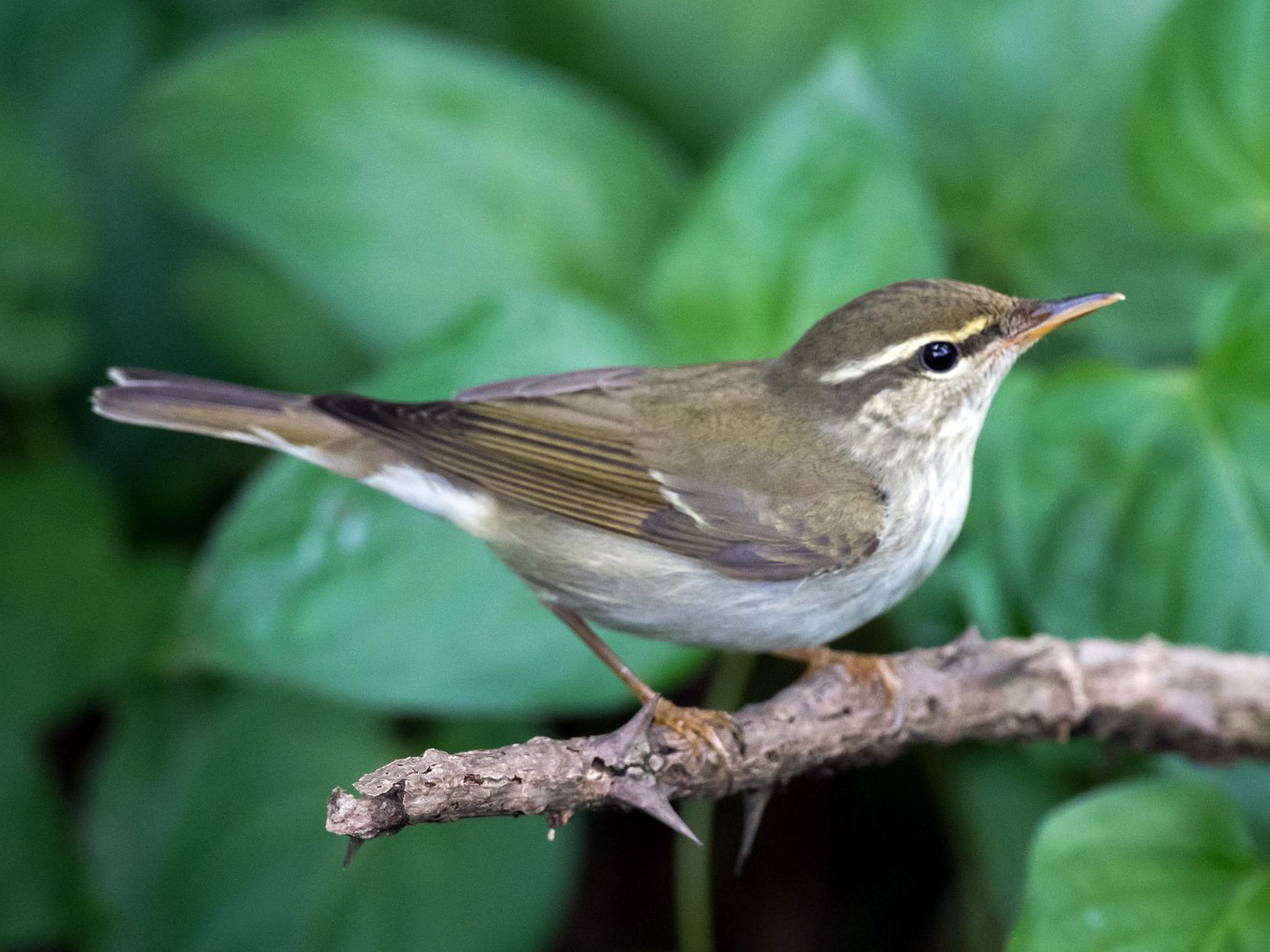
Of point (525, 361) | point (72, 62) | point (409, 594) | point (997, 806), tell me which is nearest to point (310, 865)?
point (409, 594)

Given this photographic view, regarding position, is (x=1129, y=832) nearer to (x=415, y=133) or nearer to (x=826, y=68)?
(x=826, y=68)

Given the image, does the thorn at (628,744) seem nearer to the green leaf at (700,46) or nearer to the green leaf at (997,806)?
the green leaf at (997,806)

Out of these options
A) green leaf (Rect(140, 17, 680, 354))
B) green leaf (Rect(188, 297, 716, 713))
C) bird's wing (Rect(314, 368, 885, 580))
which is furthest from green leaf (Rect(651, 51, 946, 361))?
bird's wing (Rect(314, 368, 885, 580))

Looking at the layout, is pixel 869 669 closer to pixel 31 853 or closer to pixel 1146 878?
pixel 1146 878

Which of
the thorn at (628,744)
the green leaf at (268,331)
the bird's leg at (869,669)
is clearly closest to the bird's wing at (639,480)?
the bird's leg at (869,669)

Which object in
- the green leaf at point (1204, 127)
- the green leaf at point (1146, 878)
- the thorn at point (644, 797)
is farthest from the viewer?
the green leaf at point (1204, 127)

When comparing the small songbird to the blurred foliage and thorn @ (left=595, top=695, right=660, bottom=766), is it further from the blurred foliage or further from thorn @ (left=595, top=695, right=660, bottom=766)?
the blurred foliage

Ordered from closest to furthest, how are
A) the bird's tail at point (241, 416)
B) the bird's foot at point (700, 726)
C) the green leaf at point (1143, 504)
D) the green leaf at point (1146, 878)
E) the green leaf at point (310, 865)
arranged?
1. the bird's foot at point (700, 726)
2. the green leaf at point (1146, 878)
3. the bird's tail at point (241, 416)
4. the green leaf at point (1143, 504)
5. the green leaf at point (310, 865)
